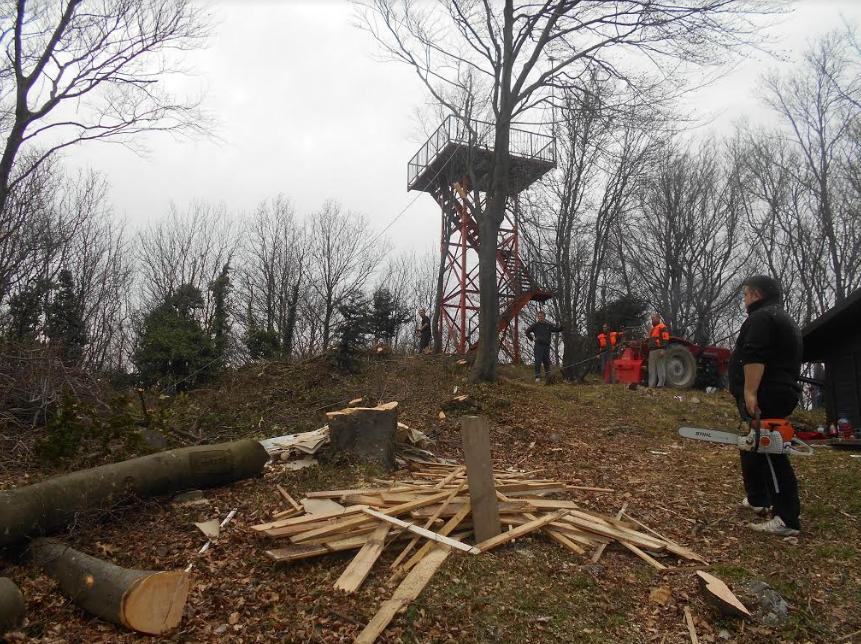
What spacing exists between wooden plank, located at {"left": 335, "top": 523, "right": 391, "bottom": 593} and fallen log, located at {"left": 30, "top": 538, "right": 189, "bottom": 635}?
958 mm

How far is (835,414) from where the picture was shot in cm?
1110

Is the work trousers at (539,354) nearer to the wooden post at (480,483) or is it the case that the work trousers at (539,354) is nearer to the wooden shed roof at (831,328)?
the wooden shed roof at (831,328)

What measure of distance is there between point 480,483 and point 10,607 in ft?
9.90

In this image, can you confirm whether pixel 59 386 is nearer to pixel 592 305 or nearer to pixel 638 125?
pixel 638 125

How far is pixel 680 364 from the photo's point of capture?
48.1 ft

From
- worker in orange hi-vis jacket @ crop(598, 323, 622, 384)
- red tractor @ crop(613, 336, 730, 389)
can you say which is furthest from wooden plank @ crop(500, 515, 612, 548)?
worker in orange hi-vis jacket @ crop(598, 323, 622, 384)

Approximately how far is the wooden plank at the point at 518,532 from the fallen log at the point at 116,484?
109 inches

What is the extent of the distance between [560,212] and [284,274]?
12782 mm

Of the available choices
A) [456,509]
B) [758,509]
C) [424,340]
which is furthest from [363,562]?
[424,340]

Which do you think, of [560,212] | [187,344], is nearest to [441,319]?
[560,212]

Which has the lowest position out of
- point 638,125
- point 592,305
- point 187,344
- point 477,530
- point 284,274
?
point 477,530

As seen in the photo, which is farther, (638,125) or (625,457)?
(638,125)

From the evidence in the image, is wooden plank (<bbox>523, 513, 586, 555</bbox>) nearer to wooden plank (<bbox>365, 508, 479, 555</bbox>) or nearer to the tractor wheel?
wooden plank (<bbox>365, 508, 479, 555</bbox>)

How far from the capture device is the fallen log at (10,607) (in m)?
3.18
